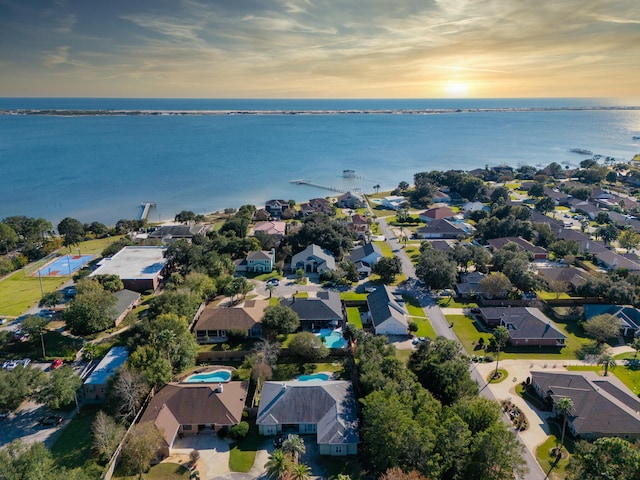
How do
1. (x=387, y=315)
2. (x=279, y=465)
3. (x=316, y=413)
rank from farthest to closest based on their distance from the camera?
(x=387, y=315) → (x=316, y=413) → (x=279, y=465)

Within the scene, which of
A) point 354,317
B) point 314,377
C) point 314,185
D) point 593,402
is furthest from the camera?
point 314,185

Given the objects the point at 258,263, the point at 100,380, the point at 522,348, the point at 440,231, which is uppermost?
the point at 258,263

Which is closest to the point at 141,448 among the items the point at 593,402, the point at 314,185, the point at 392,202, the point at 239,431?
the point at 239,431

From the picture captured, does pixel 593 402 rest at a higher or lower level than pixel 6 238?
lower

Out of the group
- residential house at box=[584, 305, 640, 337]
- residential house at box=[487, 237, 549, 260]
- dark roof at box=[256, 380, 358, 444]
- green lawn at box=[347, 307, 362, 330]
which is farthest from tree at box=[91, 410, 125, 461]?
residential house at box=[487, 237, 549, 260]

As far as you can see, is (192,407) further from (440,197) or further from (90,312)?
(440,197)

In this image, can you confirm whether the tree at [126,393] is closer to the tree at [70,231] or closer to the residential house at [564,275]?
the tree at [70,231]

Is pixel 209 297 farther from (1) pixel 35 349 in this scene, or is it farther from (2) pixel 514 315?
(2) pixel 514 315

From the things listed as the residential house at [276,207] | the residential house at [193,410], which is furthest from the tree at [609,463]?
the residential house at [276,207]
